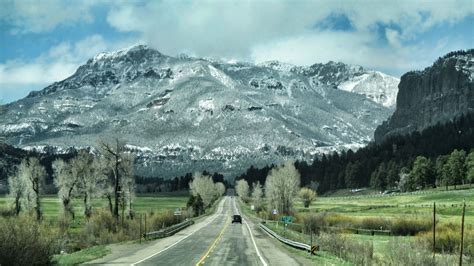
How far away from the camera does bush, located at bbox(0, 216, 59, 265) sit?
2291cm

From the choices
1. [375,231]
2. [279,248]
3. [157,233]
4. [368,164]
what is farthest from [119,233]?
[368,164]

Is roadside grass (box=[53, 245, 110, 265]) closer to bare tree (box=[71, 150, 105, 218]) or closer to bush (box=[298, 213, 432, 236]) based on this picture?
bush (box=[298, 213, 432, 236])

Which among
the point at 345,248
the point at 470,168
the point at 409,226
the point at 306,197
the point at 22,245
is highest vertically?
the point at 470,168

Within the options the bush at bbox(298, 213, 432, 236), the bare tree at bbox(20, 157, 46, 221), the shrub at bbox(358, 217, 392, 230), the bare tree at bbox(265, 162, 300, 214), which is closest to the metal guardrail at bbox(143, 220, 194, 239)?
the bush at bbox(298, 213, 432, 236)

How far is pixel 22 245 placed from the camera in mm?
23969

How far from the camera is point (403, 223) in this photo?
2699 inches

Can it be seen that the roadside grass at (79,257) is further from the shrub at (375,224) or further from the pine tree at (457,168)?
the pine tree at (457,168)

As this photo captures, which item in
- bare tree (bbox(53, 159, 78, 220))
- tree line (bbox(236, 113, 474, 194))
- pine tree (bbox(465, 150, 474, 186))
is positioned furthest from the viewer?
tree line (bbox(236, 113, 474, 194))

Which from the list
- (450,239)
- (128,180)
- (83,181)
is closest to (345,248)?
(450,239)

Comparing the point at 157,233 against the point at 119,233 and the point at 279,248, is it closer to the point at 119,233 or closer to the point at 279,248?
the point at 119,233

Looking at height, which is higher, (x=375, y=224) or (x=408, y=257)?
(x=408, y=257)

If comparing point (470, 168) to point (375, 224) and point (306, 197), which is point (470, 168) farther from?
point (375, 224)

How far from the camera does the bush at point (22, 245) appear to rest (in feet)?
75.2

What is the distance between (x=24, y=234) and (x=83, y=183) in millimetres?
59585
